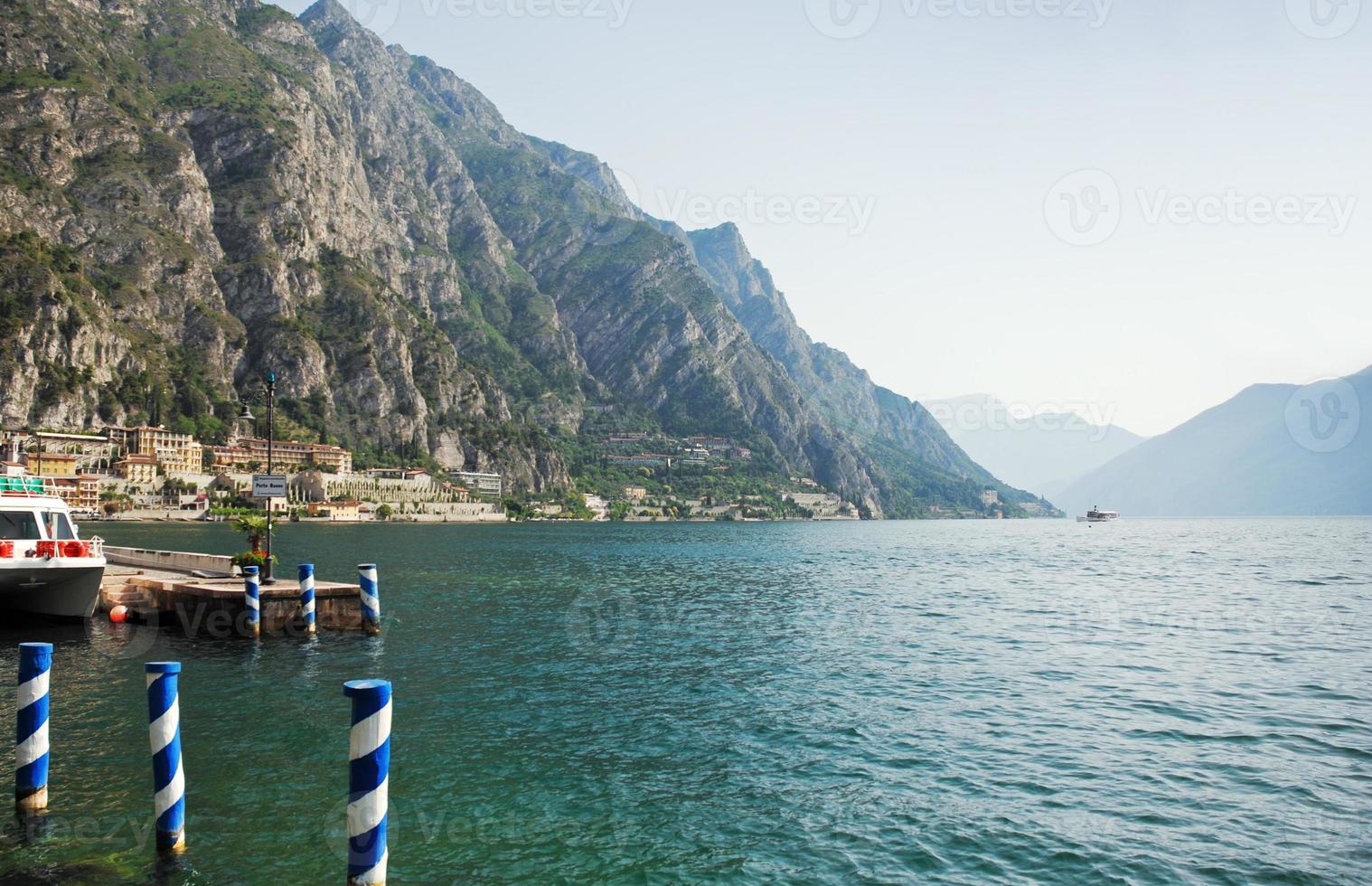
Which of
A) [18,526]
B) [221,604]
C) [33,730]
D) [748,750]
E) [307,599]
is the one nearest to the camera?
[33,730]

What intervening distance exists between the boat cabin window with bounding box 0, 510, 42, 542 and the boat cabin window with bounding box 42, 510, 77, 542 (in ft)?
1.49

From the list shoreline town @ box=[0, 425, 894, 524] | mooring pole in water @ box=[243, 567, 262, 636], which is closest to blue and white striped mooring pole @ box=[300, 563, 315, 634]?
mooring pole in water @ box=[243, 567, 262, 636]

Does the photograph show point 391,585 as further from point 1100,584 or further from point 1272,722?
point 1100,584

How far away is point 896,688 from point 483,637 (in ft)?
57.3

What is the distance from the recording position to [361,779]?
981cm

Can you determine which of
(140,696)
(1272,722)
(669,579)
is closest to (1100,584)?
(669,579)

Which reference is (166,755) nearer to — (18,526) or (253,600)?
(253,600)

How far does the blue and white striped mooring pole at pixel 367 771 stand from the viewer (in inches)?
388

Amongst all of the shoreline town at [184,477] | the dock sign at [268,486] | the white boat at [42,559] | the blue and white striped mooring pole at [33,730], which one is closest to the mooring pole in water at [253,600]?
the dock sign at [268,486]

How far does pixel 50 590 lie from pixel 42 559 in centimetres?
394

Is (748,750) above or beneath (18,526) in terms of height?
beneath

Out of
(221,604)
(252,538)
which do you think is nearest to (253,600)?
(221,604)

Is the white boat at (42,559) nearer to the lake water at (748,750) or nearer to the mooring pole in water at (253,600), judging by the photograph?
the lake water at (748,750)

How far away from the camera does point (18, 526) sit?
29.7 metres
